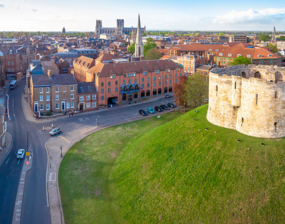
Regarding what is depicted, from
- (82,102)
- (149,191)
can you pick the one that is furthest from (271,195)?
(82,102)

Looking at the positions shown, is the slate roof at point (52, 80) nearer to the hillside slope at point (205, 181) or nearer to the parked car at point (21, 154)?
the parked car at point (21, 154)

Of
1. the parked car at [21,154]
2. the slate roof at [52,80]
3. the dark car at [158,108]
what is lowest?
the parked car at [21,154]

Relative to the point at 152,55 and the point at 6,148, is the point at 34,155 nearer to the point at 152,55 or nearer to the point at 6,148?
the point at 6,148

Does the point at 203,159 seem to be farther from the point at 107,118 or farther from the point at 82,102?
the point at 82,102

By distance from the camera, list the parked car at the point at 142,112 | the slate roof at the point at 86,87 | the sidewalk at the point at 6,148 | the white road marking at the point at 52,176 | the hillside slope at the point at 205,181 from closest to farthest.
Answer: the hillside slope at the point at 205,181 → the white road marking at the point at 52,176 → the sidewalk at the point at 6,148 → the parked car at the point at 142,112 → the slate roof at the point at 86,87

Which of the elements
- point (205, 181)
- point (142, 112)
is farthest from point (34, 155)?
point (205, 181)

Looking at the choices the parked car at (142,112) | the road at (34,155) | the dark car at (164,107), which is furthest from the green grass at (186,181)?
the dark car at (164,107)
